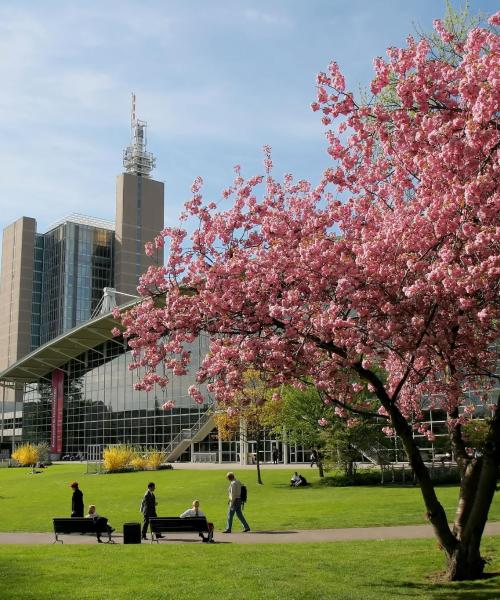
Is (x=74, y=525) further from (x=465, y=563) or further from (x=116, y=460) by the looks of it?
(x=116, y=460)

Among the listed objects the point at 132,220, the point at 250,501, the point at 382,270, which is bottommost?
the point at 250,501

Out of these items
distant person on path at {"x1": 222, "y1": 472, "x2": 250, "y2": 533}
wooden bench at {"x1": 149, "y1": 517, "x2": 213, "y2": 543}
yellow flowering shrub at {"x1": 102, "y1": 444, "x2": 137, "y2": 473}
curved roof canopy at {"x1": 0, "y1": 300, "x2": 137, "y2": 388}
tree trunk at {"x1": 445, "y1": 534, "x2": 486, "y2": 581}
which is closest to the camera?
tree trunk at {"x1": 445, "y1": 534, "x2": 486, "y2": 581}

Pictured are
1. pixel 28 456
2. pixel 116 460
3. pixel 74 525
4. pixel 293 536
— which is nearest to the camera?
pixel 293 536

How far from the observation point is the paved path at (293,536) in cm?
1621

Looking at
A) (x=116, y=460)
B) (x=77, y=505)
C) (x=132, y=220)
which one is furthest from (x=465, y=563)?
(x=132, y=220)

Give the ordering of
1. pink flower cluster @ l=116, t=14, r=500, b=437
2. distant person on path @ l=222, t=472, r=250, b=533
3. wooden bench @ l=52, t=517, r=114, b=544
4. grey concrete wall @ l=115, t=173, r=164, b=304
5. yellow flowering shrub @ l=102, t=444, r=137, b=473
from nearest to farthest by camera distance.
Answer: pink flower cluster @ l=116, t=14, r=500, b=437
wooden bench @ l=52, t=517, r=114, b=544
distant person on path @ l=222, t=472, r=250, b=533
yellow flowering shrub @ l=102, t=444, r=137, b=473
grey concrete wall @ l=115, t=173, r=164, b=304

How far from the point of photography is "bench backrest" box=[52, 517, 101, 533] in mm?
16859

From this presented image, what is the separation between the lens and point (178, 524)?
655 inches

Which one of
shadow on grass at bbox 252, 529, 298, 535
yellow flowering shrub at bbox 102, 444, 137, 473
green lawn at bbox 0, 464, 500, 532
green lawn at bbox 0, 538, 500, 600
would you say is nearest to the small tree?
green lawn at bbox 0, 464, 500, 532

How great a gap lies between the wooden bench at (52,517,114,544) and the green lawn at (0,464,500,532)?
3.40 metres

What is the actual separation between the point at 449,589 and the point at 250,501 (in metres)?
17.5

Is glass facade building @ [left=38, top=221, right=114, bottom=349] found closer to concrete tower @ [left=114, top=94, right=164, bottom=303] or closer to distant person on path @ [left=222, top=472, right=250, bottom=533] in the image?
concrete tower @ [left=114, top=94, right=164, bottom=303]

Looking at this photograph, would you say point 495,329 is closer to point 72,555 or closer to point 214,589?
point 214,589

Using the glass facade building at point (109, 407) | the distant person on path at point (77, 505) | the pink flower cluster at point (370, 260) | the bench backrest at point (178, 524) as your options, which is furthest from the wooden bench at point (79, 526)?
the glass facade building at point (109, 407)
